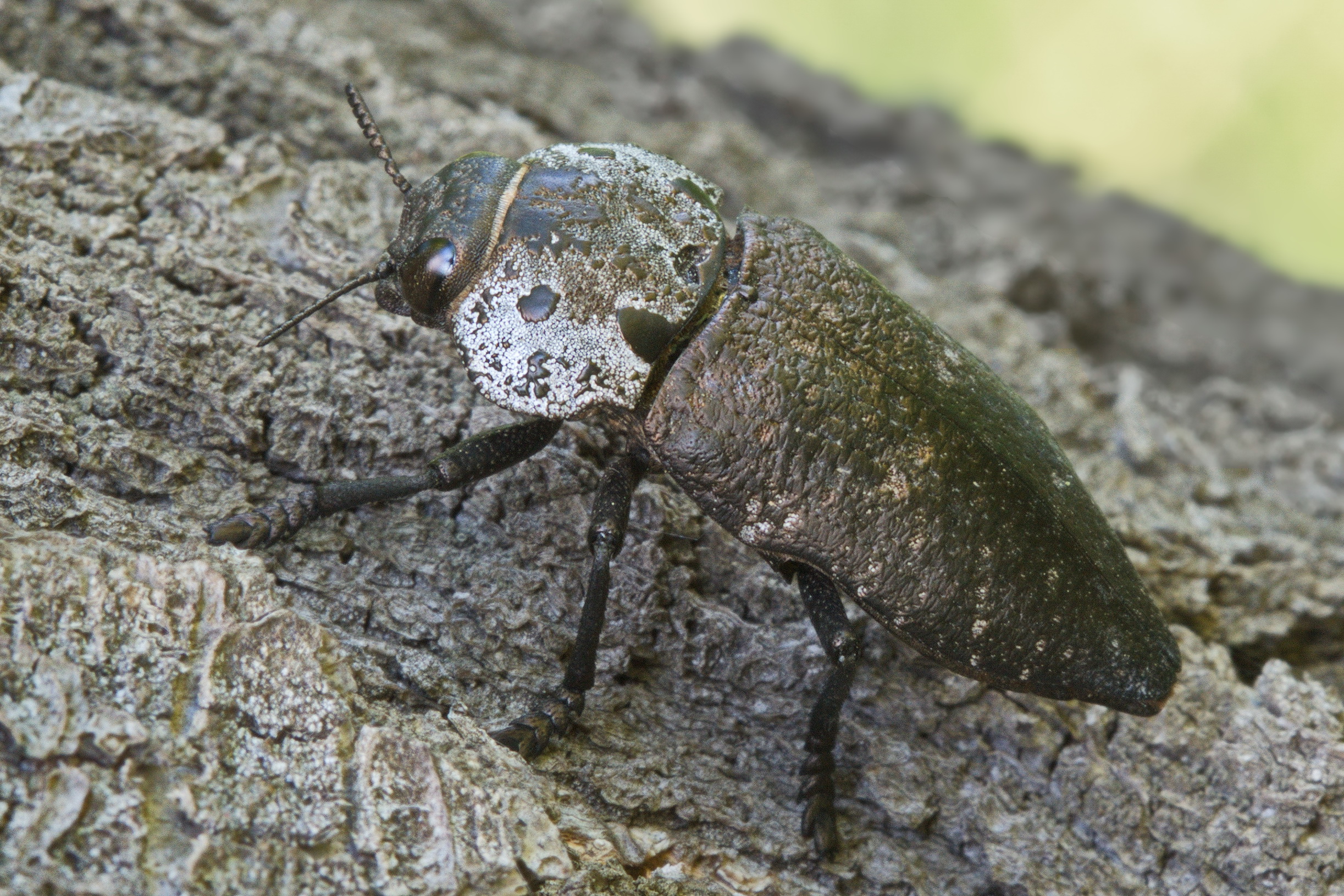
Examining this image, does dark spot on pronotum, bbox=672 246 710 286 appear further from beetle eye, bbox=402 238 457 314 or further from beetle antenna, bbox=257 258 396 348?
beetle antenna, bbox=257 258 396 348

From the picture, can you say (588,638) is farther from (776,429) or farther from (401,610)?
(776,429)

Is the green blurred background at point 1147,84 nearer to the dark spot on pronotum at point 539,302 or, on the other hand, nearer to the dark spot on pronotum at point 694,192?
the dark spot on pronotum at point 694,192

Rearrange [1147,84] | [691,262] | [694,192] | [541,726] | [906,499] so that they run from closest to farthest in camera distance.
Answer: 1. [541,726]
2. [906,499]
3. [691,262]
4. [694,192]
5. [1147,84]

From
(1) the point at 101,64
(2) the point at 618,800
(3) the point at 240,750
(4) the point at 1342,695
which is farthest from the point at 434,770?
(1) the point at 101,64

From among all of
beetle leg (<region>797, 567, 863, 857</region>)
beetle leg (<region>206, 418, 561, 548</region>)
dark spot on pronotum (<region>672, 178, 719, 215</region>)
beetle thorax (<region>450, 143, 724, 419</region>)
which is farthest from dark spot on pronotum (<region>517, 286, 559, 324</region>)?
beetle leg (<region>797, 567, 863, 857</region>)

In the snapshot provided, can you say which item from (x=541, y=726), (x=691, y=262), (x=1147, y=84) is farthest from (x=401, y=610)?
(x=1147, y=84)

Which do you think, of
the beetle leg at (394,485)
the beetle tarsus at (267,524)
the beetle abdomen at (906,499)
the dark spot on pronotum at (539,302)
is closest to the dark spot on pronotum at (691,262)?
the beetle abdomen at (906,499)
